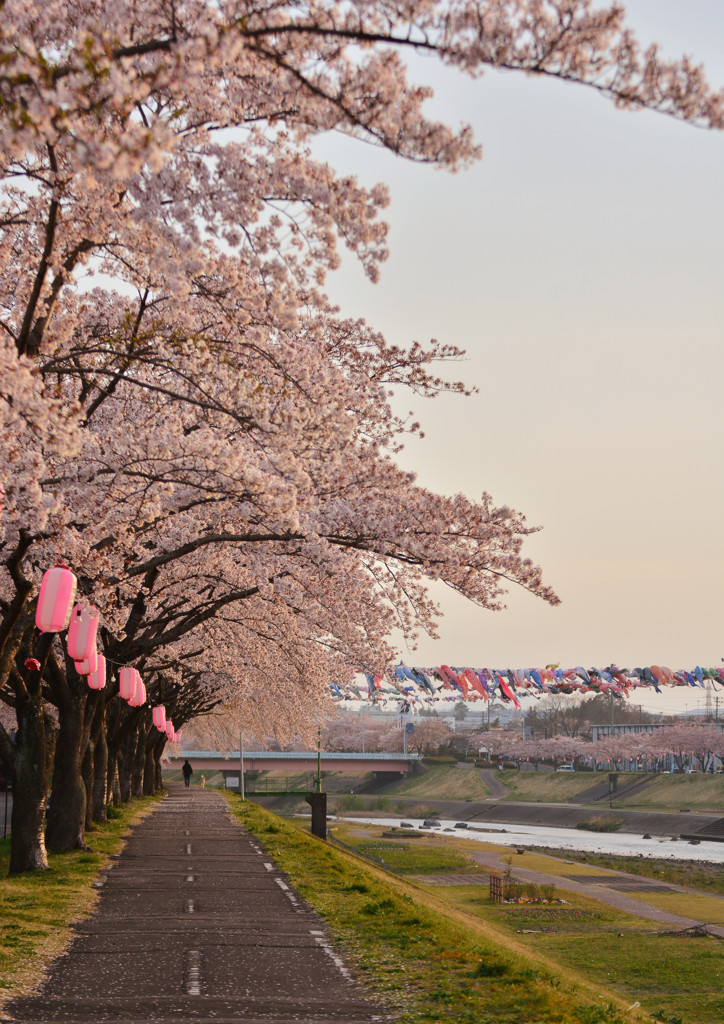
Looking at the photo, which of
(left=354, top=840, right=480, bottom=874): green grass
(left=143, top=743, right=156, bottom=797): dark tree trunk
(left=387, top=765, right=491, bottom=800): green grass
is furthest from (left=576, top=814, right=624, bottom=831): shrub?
(left=143, top=743, right=156, bottom=797): dark tree trunk

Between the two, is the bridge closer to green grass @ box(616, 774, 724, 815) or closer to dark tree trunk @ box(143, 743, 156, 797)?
green grass @ box(616, 774, 724, 815)

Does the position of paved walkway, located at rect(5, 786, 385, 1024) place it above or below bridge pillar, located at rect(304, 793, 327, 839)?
above

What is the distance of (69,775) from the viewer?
20.5m

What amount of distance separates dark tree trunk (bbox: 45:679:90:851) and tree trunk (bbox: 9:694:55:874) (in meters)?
2.63

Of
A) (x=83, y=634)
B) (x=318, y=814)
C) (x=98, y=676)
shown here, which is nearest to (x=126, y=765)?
(x=318, y=814)

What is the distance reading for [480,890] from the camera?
133ft

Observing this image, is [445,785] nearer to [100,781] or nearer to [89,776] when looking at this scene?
[100,781]

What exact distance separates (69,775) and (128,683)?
2.57m

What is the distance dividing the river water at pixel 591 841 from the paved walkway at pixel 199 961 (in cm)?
5209

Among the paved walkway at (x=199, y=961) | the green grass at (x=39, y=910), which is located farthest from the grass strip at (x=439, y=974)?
the green grass at (x=39, y=910)

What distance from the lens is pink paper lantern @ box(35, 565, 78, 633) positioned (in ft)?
39.2

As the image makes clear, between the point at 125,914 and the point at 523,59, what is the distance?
11823 millimetres

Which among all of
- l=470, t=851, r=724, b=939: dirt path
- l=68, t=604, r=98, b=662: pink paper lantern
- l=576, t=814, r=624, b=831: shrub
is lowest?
l=576, t=814, r=624, b=831: shrub

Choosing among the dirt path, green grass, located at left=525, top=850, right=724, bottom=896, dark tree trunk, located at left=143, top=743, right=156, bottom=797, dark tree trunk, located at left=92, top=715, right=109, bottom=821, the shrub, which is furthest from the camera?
the shrub
